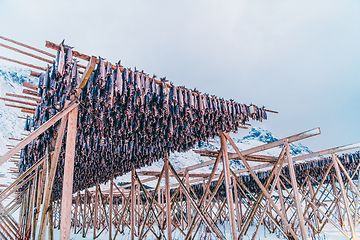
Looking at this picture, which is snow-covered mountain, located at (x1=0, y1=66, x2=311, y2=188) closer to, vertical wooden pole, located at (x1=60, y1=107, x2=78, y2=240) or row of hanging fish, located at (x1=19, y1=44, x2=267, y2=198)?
row of hanging fish, located at (x1=19, y1=44, x2=267, y2=198)

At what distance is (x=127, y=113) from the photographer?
14.6 ft

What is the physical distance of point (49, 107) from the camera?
12.6 ft

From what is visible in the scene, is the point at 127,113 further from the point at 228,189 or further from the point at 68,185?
the point at 228,189

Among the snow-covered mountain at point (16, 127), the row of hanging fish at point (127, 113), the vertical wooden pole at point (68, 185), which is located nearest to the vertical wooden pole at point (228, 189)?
the row of hanging fish at point (127, 113)

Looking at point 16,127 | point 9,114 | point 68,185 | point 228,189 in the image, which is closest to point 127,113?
point 68,185

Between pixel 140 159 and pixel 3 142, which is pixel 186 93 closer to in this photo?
pixel 140 159

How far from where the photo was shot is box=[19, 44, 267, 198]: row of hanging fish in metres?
3.50

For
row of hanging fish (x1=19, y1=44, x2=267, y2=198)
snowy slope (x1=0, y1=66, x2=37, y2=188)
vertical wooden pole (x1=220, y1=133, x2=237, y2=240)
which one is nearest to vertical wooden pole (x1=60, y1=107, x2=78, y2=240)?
row of hanging fish (x1=19, y1=44, x2=267, y2=198)

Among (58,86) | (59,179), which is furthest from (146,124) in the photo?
(59,179)

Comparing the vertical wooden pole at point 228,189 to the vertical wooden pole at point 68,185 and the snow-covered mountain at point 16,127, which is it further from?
the snow-covered mountain at point 16,127

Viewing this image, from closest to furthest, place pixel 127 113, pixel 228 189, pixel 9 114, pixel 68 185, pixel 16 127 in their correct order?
1. pixel 68 185
2. pixel 127 113
3. pixel 228 189
4. pixel 16 127
5. pixel 9 114

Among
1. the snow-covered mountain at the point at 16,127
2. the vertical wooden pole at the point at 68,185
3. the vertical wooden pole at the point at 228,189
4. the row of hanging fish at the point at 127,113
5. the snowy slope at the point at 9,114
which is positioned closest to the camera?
the vertical wooden pole at the point at 68,185

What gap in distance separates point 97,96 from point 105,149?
3.42 m

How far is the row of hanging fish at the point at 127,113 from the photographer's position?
11.5 feet
